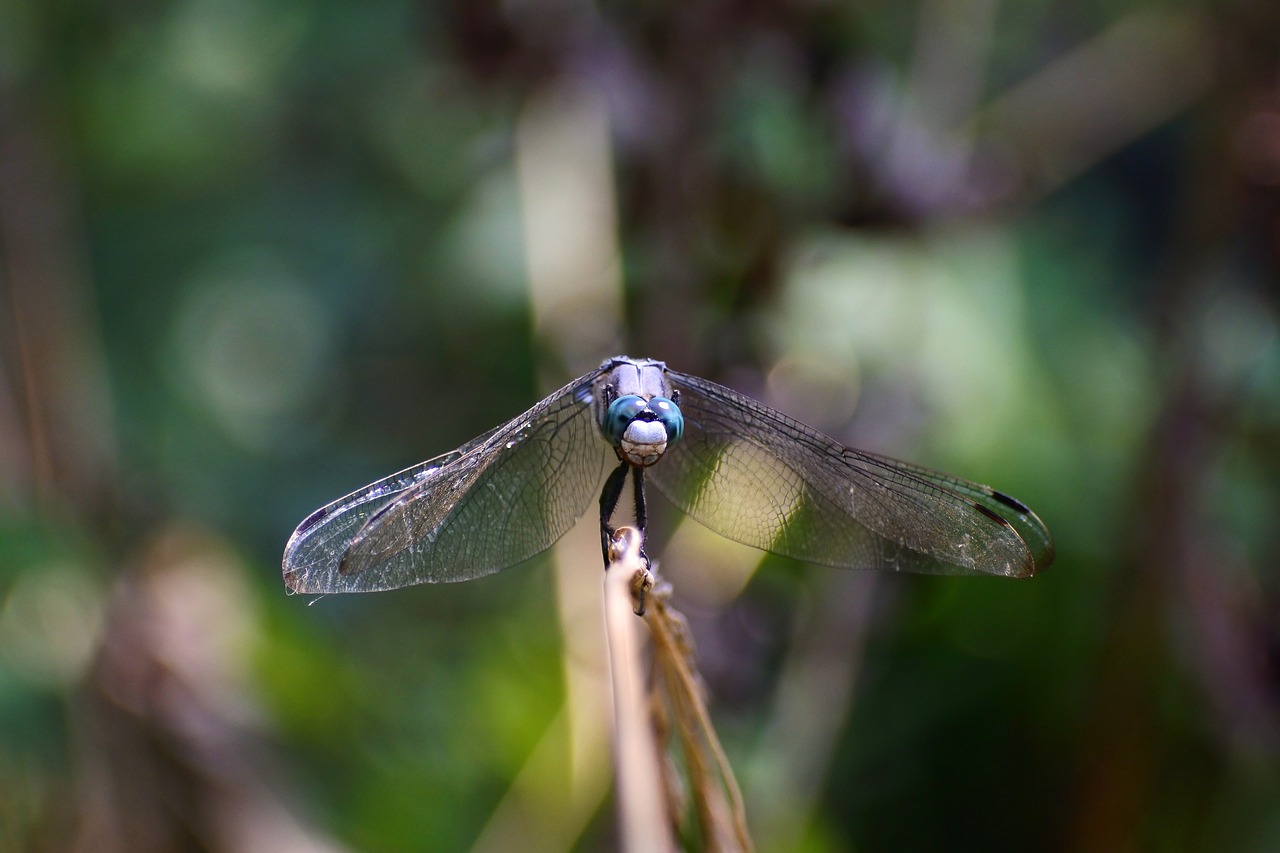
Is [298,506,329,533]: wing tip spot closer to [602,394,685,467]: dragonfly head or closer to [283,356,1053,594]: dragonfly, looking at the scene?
[283,356,1053,594]: dragonfly

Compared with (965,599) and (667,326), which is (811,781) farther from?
(667,326)

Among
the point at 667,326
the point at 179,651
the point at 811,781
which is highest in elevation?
the point at 667,326

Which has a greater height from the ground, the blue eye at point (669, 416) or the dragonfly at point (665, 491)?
the blue eye at point (669, 416)

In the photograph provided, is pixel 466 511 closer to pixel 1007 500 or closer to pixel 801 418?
pixel 1007 500

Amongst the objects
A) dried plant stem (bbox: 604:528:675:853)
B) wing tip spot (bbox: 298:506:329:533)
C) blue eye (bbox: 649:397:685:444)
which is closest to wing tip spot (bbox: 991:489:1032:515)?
blue eye (bbox: 649:397:685:444)

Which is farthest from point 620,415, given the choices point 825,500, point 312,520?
point 312,520

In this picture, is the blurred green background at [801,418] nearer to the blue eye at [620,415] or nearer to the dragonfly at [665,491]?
the dragonfly at [665,491]

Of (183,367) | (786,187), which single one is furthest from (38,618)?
(786,187)

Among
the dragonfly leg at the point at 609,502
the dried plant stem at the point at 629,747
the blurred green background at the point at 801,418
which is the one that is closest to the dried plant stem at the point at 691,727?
the dried plant stem at the point at 629,747
